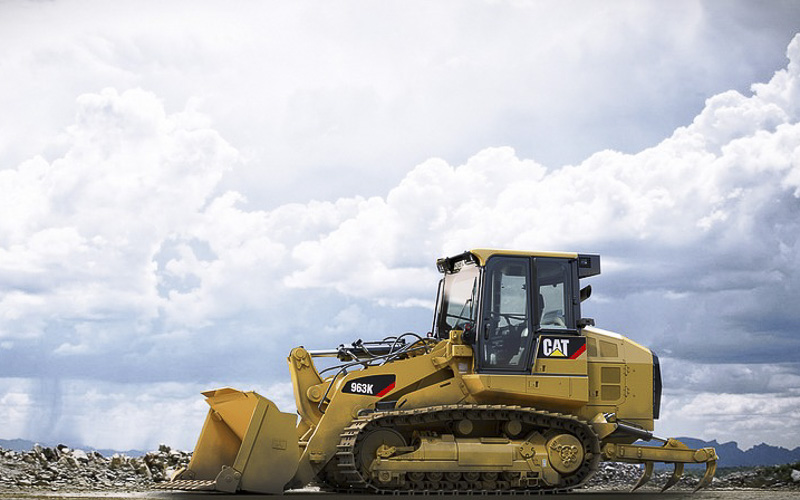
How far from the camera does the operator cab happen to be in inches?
580

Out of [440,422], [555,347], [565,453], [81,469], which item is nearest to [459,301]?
[555,347]

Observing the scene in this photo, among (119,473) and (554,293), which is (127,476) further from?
(554,293)

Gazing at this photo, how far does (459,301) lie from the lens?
1581 centimetres

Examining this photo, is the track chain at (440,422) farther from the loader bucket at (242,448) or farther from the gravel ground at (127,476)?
the gravel ground at (127,476)

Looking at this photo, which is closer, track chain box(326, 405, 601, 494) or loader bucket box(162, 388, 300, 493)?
loader bucket box(162, 388, 300, 493)

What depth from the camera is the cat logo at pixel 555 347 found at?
14.9 m

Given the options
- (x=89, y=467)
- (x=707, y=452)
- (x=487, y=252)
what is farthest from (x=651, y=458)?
(x=89, y=467)

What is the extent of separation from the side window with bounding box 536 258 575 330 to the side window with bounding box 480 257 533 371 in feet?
0.84

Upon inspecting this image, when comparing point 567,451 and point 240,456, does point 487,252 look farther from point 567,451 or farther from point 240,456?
point 240,456

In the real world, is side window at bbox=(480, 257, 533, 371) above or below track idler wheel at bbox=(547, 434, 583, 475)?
above

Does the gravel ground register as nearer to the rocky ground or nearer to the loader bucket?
the rocky ground

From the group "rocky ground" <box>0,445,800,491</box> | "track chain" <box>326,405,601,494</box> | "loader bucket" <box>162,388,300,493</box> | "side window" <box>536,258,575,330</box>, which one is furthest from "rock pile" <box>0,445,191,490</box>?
"side window" <box>536,258,575,330</box>

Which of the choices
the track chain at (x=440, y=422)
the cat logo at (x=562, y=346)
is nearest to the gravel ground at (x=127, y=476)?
the track chain at (x=440, y=422)

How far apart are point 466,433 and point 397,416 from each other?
45.9 inches
